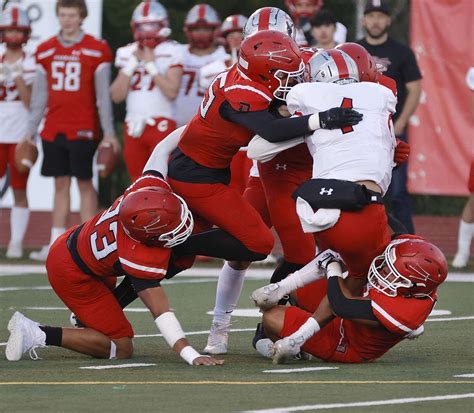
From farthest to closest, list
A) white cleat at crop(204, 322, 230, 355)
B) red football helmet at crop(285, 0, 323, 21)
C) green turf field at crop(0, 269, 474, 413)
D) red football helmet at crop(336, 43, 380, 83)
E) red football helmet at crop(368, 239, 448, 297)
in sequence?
red football helmet at crop(285, 0, 323, 21)
white cleat at crop(204, 322, 230, 355)
red football helmet at crop(336, 43, 380, 83)
red football helmet at crop(368, 239, 448, 297)
green turf field at crop(0, 269, 474, 413)

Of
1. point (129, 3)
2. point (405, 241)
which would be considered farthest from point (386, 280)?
point (129, 3)

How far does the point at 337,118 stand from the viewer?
6.23m

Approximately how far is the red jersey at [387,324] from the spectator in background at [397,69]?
465 cm

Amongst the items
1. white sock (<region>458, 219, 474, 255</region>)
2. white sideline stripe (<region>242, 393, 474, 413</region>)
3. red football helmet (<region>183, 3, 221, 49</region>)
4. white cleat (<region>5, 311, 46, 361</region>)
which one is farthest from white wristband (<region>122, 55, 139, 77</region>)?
white sideline stripe (<region>242, 393, 474, 413</region>)

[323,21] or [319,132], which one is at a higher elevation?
[319,132]

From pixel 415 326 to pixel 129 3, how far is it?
459 inches

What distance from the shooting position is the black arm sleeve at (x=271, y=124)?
6328mm

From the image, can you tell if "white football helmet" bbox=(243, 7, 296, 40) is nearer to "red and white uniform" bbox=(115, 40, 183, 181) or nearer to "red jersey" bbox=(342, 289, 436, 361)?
"red jersey" bbox=(342, 289, 436, 361)

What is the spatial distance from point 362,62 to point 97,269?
5.24ft

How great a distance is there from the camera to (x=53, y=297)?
9.30 meters

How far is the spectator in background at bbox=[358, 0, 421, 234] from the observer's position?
1098 cm

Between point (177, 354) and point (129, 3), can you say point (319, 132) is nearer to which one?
point (177, 354)

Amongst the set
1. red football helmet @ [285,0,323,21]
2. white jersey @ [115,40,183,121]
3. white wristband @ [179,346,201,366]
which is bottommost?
white jersey @ [115,40,183,121]

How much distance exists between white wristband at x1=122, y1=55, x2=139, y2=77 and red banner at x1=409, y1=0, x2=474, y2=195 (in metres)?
2.66
